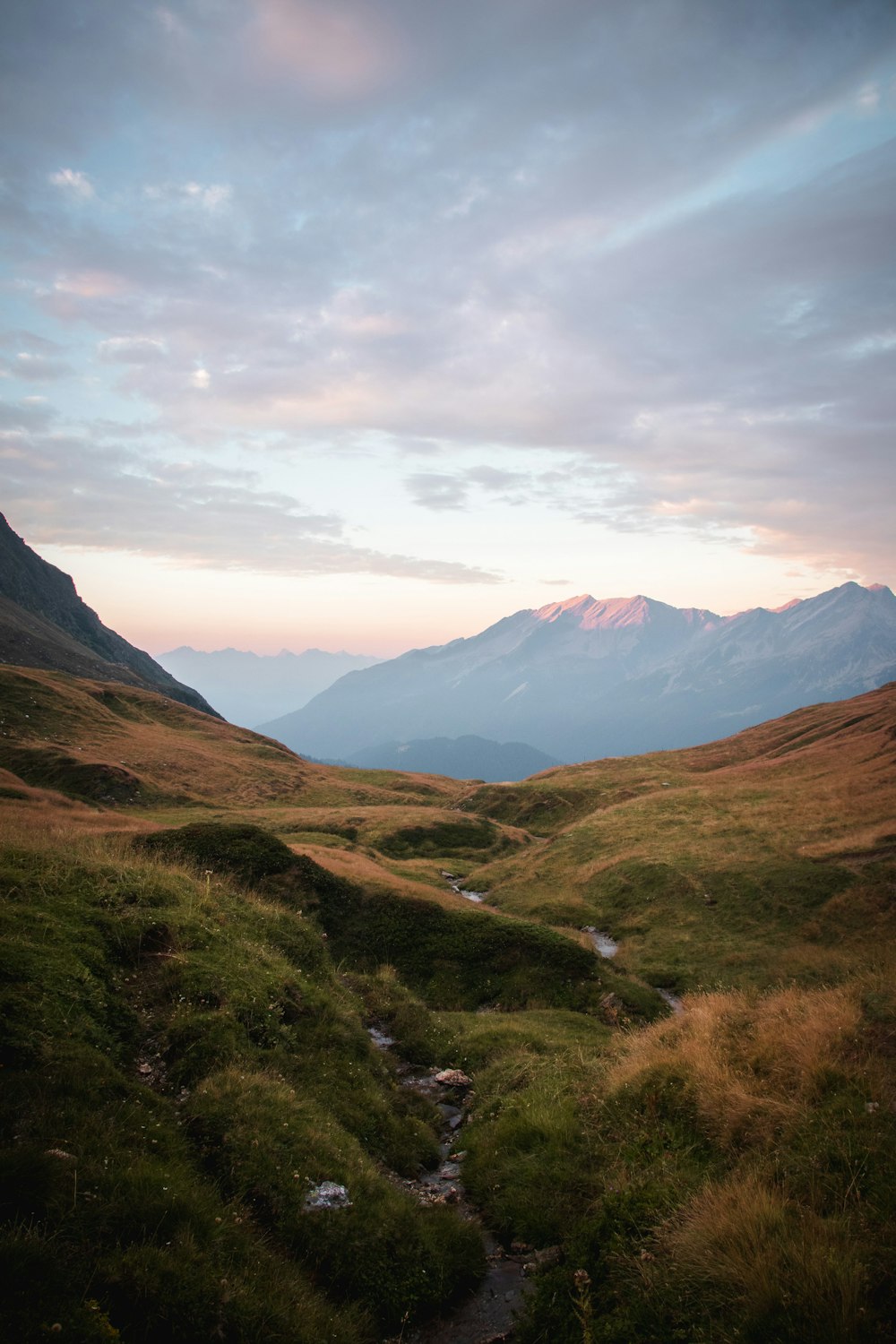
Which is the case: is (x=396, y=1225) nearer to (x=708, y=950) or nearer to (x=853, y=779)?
(x=708, y=950)

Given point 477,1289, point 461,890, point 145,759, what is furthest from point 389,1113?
point 145,759

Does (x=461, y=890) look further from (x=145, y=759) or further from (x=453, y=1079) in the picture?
(x=145, y=759)

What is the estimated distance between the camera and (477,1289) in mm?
9227

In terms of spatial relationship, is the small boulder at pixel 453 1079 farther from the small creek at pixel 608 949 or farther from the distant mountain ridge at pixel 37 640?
the distant mountain ridge at pixel 37 640

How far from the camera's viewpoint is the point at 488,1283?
9.30 m

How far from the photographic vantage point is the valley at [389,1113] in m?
6.95

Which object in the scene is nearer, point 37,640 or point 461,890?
point 461,890

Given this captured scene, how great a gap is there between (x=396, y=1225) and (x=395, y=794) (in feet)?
245

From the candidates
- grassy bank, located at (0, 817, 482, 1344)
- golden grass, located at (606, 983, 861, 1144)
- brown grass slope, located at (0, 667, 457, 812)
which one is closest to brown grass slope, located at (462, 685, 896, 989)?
golden grass, located at (606, 983, 861, 1144)

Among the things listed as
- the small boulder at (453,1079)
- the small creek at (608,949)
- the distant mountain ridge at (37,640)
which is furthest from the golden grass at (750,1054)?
the distant mountain ridge at (37,640)

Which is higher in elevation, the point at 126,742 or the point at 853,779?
the point at 853,779

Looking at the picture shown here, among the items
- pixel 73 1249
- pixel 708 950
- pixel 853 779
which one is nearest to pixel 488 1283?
pixel 73 1249

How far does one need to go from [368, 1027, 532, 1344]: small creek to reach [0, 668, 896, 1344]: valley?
0.12 metres

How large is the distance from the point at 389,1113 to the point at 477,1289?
153 inches
